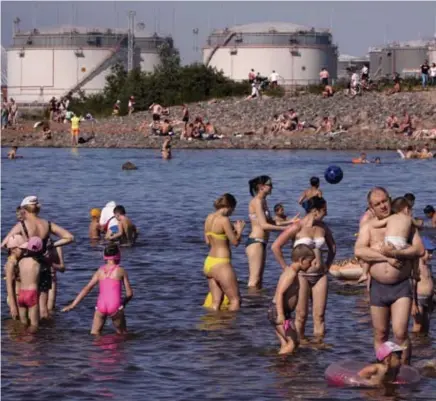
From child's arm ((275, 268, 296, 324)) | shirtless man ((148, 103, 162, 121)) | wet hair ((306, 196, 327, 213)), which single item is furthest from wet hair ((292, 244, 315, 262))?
shirtless man ((148, 103, 162, 121))

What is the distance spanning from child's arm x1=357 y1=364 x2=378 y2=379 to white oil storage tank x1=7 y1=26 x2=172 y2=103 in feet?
276

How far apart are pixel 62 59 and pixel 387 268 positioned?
87.6 meters

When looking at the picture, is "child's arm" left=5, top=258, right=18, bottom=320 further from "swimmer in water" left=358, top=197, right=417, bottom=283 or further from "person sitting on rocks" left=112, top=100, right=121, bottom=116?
"person sitting on rocks" left=112, top=100, right=121, bottom=116

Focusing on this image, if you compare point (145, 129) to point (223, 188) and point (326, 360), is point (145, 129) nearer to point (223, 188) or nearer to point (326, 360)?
point (223, 188)

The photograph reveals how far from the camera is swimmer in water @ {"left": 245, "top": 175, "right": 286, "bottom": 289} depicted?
17.0m

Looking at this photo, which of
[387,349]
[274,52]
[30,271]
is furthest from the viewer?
[274,52]

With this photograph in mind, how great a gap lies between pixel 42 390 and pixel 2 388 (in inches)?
16.0

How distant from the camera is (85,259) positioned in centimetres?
2298

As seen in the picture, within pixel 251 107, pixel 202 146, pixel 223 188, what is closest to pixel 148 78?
pixel 251 107

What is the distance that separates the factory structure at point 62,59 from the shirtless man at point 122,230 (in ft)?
238

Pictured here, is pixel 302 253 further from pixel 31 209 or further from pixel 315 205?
pixel 31 209

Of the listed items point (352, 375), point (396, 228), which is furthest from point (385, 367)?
point (396, 228)

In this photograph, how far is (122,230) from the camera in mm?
23422

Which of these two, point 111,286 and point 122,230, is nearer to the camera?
point 111,286
